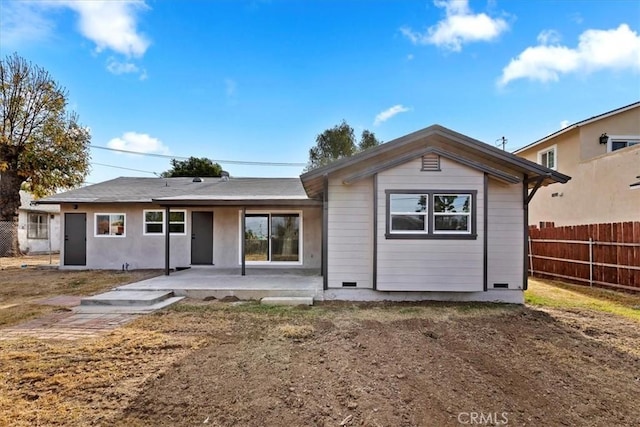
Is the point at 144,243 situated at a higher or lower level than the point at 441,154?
lower

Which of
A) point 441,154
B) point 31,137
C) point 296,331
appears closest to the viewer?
point 296,331

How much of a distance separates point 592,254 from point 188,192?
13.4 metres

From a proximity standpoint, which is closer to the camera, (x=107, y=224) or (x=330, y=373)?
(x=330, y=373)

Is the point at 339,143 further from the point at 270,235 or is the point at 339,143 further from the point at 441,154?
the point at 441,154

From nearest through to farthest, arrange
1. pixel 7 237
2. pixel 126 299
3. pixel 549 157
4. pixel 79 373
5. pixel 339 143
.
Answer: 1. pixel 79 373
2. pixel 126 299
3. pixel 549 157
4. pixel 7 237
5. pixel 339 143

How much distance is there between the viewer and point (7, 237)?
17.5 m

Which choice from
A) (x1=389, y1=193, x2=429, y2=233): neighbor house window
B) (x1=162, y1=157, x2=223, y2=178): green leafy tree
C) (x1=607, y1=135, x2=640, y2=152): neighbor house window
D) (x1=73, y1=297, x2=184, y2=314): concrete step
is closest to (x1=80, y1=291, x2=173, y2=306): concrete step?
(x1=73, y1=297, x2=184, y2=314): concrete step

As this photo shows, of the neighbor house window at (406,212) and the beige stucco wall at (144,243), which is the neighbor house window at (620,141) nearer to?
the neighbor house window at (406,212)

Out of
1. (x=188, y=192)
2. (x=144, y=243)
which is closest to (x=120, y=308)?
(x=144, y=243)

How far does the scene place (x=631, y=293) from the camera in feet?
29.2

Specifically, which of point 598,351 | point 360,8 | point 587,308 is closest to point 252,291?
point 598,351

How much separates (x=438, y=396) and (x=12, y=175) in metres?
21.6

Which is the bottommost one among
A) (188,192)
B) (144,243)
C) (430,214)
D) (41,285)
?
(41,285)

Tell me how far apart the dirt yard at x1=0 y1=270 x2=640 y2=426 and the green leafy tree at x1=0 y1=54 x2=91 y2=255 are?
16339 mm
